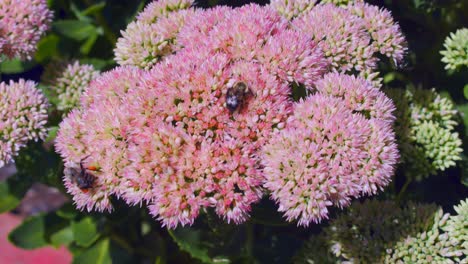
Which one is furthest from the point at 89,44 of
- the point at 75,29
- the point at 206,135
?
the point at 206,135

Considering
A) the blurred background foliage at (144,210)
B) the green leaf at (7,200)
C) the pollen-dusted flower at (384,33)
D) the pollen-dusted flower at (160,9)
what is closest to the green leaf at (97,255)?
the blurred background foliage at (144,210)

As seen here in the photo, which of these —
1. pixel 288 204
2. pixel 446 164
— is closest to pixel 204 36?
pixel 288 204

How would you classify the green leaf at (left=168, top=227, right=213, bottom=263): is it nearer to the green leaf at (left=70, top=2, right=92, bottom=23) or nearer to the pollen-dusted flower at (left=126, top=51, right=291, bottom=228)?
the pollen-dusted flower at (left=126, top=51, right=291, bottom=228)

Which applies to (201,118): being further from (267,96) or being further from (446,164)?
(446,164)

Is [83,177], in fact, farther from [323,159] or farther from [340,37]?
[340,37]

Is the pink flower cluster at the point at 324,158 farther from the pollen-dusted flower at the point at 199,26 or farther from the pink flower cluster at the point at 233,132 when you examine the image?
the pollen-dusted flower at the point at 199,26
